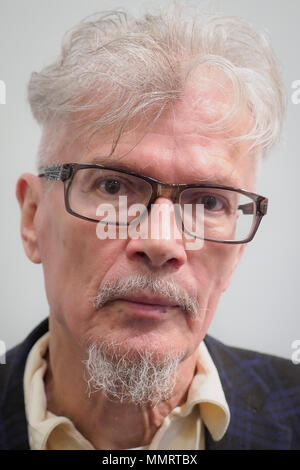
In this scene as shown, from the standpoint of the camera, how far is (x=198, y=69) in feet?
3.22

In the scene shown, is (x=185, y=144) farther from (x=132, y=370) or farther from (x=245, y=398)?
(x=245, y=398)

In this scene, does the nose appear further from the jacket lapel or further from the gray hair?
the jacket lapel

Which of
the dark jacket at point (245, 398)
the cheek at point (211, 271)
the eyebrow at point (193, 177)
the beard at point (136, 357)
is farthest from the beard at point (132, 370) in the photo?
the eyebrow at point (193, 177)

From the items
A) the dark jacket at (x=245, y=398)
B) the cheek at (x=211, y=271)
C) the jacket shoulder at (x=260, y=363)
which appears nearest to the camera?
the cheek at (x=211, y=271)

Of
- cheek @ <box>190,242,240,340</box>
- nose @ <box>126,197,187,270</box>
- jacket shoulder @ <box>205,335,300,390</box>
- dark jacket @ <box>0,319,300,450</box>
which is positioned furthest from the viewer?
jacket shoulder @ <box>205,335,300,390</box>

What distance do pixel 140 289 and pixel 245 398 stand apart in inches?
21.1

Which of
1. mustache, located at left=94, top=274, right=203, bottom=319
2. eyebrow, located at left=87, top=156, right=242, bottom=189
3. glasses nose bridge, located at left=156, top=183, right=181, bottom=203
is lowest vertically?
mustache, located at left=94, top=274, right=203, bottom=319

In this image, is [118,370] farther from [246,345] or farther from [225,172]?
[246,345]

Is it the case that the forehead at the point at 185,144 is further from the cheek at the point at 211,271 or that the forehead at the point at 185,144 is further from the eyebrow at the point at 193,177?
the cheek at the point at 211,271

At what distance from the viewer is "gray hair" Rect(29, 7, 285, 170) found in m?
0.94

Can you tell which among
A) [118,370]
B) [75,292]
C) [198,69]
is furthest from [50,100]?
[118,370]

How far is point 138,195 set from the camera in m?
0.95

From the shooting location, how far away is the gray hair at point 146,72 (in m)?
Result: 0.94

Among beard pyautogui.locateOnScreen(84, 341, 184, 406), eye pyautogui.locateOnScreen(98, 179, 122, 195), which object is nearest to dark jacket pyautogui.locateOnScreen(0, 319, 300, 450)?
beard pyautogui.locateOnScreen(84, 341, 184, 406)
